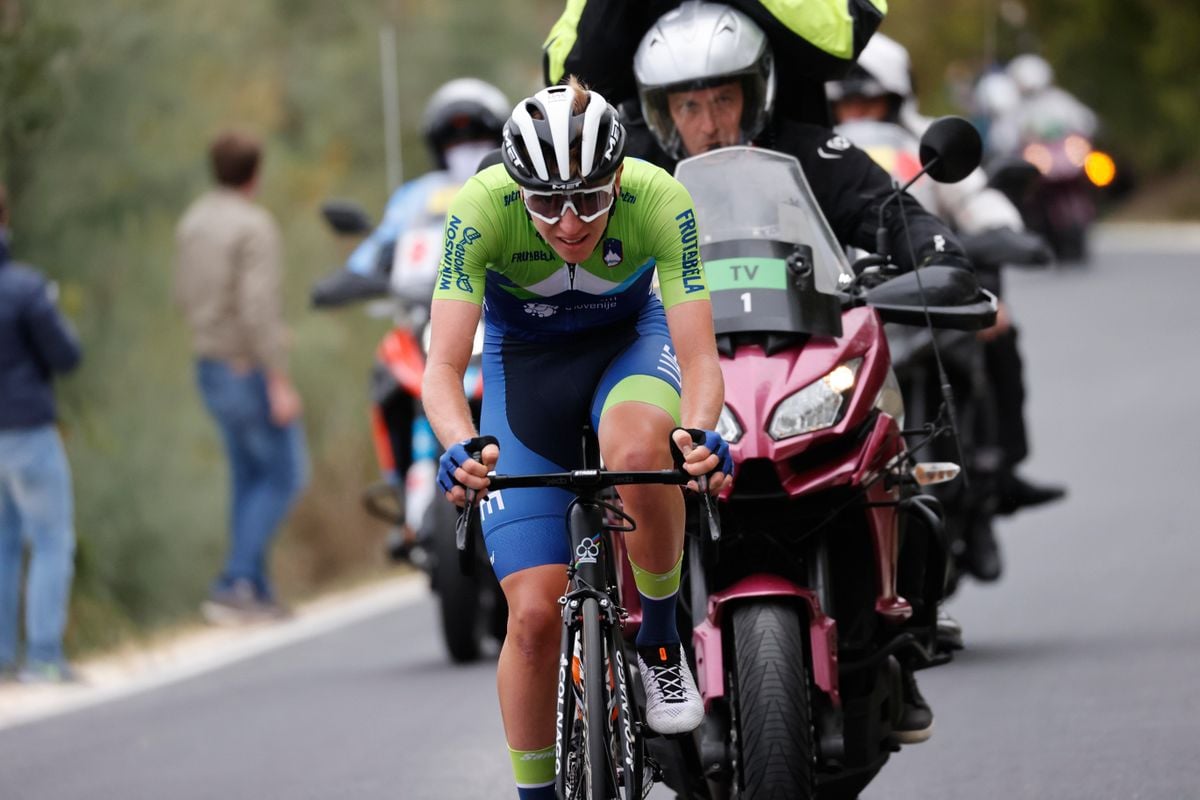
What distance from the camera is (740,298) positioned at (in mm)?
7070

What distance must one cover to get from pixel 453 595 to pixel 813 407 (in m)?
4.39

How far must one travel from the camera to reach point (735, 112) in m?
7.87

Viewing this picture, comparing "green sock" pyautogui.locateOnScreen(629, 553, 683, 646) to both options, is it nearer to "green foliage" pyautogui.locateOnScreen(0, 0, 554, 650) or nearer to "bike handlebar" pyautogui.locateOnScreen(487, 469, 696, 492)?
"bike handlebar" pyautogui.locateOnScreen(487, 469, 696, 492)

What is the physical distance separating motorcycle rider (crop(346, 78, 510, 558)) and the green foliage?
2659 millimetres

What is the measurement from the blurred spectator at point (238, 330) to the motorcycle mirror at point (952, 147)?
7.08 meters

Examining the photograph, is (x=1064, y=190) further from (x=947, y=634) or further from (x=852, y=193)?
(x=947, y=634)

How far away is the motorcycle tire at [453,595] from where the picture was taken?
10.8 meters

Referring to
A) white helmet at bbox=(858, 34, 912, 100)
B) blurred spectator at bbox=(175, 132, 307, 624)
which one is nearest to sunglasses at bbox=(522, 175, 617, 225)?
white helmet at bbox=(858, 34, 912, 100)

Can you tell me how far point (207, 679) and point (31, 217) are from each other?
4631 mm

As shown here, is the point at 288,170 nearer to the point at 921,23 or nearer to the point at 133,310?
the point at 133,310

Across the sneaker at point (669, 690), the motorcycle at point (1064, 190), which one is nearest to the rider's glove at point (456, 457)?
the sneaker at point (669, 690)

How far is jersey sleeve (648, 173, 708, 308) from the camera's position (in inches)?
252

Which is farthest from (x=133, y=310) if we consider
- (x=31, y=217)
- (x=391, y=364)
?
(x=391, y=364)

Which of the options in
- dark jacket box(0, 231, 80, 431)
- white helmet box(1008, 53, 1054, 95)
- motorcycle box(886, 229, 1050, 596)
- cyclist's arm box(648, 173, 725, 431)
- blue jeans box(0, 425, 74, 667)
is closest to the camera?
cyclist's arm box(648, 173, 725, 431)
